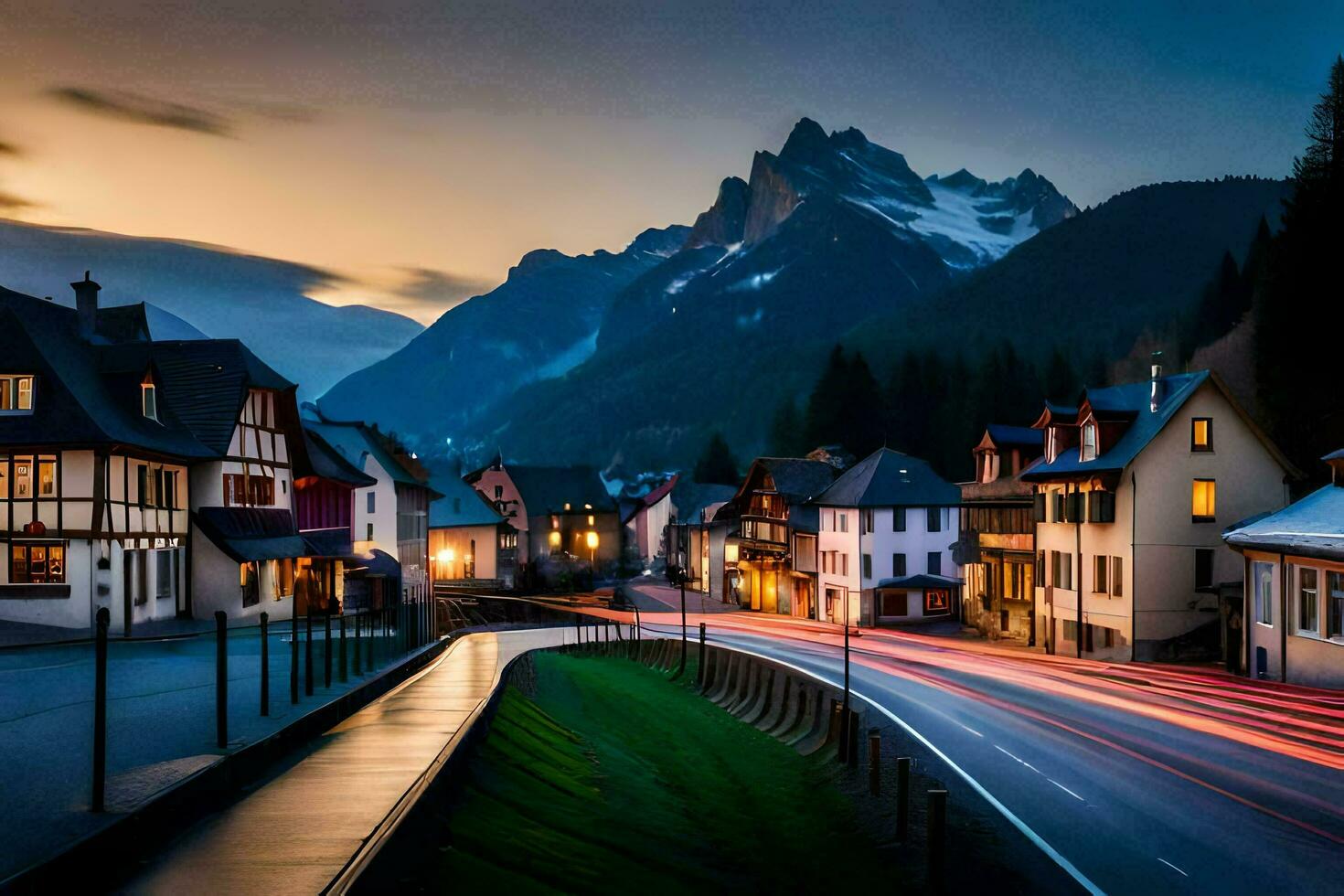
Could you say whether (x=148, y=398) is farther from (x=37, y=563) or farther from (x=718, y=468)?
(x=718, y=468)

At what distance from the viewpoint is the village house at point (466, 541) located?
97500mm

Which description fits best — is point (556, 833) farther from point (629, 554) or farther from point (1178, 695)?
point (629, 554)

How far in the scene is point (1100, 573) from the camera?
48.0 meters

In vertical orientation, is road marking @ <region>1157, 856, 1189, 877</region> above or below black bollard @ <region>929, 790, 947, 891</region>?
below

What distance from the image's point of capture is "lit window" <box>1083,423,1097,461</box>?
159 ft

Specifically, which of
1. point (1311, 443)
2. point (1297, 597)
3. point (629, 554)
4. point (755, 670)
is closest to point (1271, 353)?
point (1311, 443)

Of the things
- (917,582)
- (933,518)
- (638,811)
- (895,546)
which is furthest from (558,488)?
(638,811)

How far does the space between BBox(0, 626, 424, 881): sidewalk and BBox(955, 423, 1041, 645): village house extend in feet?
130

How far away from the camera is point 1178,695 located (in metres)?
34.5

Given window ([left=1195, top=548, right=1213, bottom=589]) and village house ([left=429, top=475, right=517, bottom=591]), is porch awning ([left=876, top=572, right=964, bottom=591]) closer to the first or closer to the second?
window ([left=1195, top=548, right=1213, bottom=589])

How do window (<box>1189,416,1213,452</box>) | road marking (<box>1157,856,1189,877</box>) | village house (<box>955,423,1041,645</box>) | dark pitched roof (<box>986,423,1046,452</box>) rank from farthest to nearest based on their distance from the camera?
dark pitched roof (<box>986,423,1046,452</box>) < village house (<box>955,423,1041,645</box>) < window (<box>1189,416,1213,452</box>) < road marking (<box>1157,856,1189,877</box>)

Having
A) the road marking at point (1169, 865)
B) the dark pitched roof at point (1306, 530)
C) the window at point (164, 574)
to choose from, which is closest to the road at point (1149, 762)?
the road marking at point (1169, 865)

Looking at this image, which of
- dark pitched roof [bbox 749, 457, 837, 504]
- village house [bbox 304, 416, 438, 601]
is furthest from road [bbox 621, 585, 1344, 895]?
village house [bbox 304, 416, 438, 601]

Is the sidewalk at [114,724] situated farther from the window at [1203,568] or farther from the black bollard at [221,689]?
the window at [1203,568]
